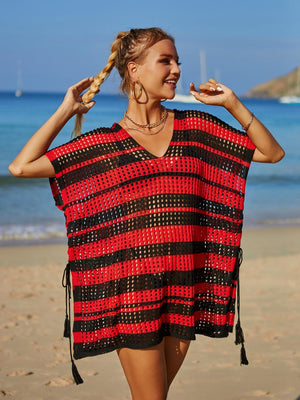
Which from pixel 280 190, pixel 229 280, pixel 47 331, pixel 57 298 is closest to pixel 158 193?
pixel 229 280

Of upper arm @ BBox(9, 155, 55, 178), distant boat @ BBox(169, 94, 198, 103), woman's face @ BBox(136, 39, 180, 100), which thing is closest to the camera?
upper arm @ BBox(9, 155, 55, 178)

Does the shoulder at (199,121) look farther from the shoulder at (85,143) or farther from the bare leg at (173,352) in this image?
the bare leg at (173,352)

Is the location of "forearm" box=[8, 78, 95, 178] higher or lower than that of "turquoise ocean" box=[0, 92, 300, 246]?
higher

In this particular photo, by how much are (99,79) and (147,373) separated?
1287 millimetres

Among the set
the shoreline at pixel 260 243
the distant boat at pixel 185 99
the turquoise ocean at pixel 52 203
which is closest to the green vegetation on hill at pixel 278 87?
the distant boat at pixel 185 99

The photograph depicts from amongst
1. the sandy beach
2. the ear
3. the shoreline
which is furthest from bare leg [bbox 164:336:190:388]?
the shoreline

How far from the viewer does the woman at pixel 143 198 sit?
110 inches

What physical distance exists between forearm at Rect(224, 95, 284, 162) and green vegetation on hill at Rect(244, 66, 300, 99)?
131540mm

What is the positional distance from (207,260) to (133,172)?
0.58 m

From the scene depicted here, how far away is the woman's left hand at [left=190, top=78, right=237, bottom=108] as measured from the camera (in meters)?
2.88

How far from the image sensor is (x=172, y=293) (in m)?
2.88

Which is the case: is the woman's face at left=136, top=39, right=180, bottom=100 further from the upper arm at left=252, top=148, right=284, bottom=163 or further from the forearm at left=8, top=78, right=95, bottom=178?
the upper arm at left=252, top=148, right=284, bottom=163

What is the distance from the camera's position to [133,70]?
291cm

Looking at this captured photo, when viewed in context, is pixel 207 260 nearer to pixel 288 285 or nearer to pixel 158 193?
pixel 158 193
